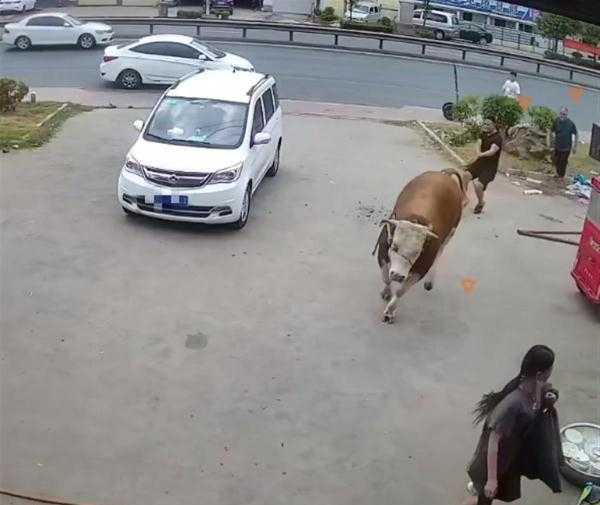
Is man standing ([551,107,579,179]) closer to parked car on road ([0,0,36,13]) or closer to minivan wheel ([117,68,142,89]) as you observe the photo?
minivan wheel ([117,68,142,89])

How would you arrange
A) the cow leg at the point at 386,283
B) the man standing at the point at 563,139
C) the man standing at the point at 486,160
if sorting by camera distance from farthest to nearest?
the man standing at the point at 563,139 → the man standing at the point at 486,160 → the cow leg at the point at 386,283

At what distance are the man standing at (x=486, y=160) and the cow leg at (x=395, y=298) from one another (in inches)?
178

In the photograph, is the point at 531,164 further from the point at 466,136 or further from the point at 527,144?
the point at 466,136

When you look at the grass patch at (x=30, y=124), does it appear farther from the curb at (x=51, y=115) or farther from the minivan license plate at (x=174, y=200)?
the minivan license plate at (x=174, y=200)

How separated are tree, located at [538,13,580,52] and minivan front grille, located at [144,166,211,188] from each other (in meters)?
40.6

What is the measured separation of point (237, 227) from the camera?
500 inches

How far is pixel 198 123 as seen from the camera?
43.5 ft

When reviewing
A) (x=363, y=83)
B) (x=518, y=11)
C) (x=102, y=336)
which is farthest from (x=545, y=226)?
(x=518, y=11)

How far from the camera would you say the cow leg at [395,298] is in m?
10.2

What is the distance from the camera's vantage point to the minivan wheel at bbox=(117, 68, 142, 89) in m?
23.9

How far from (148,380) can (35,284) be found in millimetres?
2774

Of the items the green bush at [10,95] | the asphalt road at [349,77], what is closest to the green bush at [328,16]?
the asphalt road at [349,77]

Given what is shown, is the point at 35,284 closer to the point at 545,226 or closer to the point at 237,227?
the point at 237,227

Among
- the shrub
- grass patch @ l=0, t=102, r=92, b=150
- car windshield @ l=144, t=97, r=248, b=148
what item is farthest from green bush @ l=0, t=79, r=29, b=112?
the shrub
